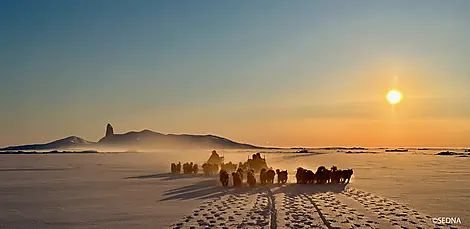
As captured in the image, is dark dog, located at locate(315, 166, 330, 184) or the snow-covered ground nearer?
the snow-covered ground

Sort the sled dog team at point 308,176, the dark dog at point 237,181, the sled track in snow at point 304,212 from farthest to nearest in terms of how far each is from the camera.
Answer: the sled dog team at point 308,176, the dark dog at point 237,181, the sled track in snow at point 304,212

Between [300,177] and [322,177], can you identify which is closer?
[300,177]

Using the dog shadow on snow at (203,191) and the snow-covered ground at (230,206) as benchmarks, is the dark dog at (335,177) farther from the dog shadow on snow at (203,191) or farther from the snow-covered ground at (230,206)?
the dog shadow on snow at (203,191)

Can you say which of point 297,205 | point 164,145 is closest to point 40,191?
point 297,205

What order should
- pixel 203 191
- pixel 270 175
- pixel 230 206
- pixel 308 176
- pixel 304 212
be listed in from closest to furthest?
pixel 304 212, pixel 230 206, pixel 203 191, pixel 270 175, pixel 308 176

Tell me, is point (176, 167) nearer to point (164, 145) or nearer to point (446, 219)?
point (446, 219)

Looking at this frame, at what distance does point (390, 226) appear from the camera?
10.0 meters

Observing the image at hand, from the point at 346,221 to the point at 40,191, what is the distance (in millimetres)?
11574

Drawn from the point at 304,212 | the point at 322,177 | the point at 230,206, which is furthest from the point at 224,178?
the point at 304,212

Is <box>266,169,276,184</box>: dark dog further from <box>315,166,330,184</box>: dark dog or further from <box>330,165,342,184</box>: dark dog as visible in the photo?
<box>330,165,342,184</box>: dark dog

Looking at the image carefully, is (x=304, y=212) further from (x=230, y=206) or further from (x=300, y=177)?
(x=300, y=177)

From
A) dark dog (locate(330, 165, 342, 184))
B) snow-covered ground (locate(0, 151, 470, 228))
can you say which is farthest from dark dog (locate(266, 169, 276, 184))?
dark dog (locate(330, 165, 342, 184))

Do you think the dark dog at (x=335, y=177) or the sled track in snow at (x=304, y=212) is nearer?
the sled track in snow at (x=304, y=212)

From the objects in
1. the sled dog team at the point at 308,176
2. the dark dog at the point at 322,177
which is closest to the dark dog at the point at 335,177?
the sled dog team at the point at 308,176
